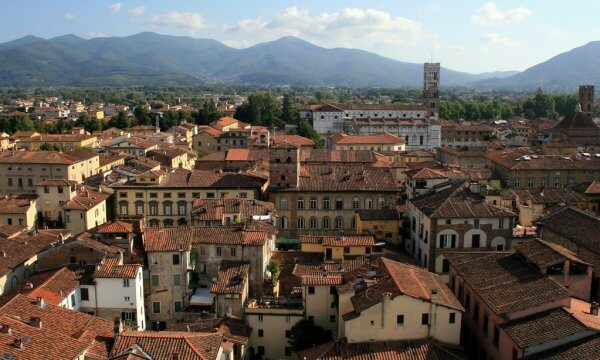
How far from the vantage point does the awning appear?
122 feet

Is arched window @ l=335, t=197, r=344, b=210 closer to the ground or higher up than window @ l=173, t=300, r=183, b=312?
higher up

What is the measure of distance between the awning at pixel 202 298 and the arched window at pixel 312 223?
1765 centimetres

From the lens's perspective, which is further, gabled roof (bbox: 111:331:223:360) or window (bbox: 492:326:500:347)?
window (bbox: 492:326:500:347)

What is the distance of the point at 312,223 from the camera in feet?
179

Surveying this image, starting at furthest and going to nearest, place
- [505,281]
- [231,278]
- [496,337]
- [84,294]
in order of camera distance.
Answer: [231,278], [84,294], [505,281], [496,337]

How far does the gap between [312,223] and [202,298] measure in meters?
18.8

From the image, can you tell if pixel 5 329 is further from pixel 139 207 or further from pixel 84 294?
pixel 139 207

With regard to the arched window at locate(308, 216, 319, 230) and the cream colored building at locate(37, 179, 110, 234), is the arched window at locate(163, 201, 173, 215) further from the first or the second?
the arched window at locate(308, 216, 319, 230)

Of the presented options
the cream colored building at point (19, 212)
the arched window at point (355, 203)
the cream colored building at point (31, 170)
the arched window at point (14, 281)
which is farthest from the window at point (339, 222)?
the cream colored building at point (31, 170)

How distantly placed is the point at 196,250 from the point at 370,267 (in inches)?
484

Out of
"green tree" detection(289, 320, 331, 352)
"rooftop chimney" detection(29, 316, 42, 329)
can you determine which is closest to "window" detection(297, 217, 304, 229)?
"green tree" detection(289, 320, 331, 352)

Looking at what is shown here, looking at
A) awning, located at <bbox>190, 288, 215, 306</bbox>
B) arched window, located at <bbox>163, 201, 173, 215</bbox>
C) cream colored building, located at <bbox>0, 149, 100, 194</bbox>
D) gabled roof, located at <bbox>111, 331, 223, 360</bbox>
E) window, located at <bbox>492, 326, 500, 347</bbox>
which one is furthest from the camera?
cream colored building, located at <bbox>0, 149, 100, 194</bbox>

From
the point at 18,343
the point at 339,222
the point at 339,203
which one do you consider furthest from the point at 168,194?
the point at 18,343

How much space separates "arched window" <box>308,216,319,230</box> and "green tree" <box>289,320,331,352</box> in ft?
69.1
